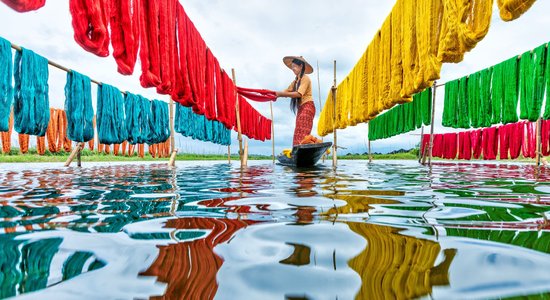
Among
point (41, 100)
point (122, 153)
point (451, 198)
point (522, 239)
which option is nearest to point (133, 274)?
point (522, 239)

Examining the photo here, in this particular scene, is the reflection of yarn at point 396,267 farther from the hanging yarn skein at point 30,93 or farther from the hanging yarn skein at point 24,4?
the hanging yarn skein at point 30,93

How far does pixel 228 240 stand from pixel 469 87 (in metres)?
7.27

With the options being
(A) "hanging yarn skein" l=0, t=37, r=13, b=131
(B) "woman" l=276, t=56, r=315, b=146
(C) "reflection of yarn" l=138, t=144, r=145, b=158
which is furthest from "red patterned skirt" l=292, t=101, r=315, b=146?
(A) "hanging yarn skein" l=0, t=37, r=13, b=131

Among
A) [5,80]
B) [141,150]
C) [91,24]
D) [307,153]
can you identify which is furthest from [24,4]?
[141,150]

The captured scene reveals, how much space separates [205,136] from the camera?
980 centimetres

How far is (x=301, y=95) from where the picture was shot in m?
8.21

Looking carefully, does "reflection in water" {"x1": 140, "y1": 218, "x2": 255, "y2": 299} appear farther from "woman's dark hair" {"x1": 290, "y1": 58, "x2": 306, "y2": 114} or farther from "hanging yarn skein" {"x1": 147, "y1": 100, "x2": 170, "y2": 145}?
"woman's dark hair" {"x1": 290, "y1": 58, "x2": 306, "y2": 114}

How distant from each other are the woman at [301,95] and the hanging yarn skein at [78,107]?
4491 millimetres

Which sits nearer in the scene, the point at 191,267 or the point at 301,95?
the point at 191,267

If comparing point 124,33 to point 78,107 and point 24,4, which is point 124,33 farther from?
point 78,107

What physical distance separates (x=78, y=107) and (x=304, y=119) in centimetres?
536

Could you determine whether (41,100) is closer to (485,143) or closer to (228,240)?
(228,240)

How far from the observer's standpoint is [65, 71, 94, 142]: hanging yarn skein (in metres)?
4.82

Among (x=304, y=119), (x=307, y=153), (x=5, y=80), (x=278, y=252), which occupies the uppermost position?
(x=304, y=119)
